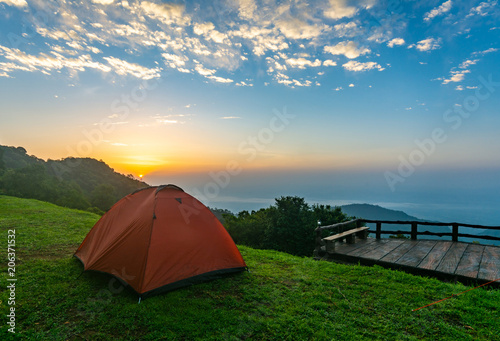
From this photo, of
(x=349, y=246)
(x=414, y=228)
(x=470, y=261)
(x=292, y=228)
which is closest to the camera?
(x=470, y=261)

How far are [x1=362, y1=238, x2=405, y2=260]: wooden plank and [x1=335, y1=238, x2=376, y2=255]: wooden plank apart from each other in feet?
1.84

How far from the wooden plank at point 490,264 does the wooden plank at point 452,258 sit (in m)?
0.52

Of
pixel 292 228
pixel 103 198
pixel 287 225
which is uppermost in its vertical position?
pixel 103 198

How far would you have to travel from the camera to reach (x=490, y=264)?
274 inches

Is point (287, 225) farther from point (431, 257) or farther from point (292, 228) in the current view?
point (431, 257)

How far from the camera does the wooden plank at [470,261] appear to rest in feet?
20.9

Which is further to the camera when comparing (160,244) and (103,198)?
(103,198)

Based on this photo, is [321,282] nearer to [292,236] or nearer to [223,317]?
[223,317]

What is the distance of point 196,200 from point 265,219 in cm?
1591

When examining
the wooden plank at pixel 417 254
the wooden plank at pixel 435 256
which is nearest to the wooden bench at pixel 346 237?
the wooden plank at pixel 417 254

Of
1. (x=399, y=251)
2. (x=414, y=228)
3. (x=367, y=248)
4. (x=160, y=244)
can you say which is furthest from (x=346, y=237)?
(x=160, y=244)

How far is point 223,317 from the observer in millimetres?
4613


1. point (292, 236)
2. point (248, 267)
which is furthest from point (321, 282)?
point (292, 236)

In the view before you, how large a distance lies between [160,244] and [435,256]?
7.91 metres
